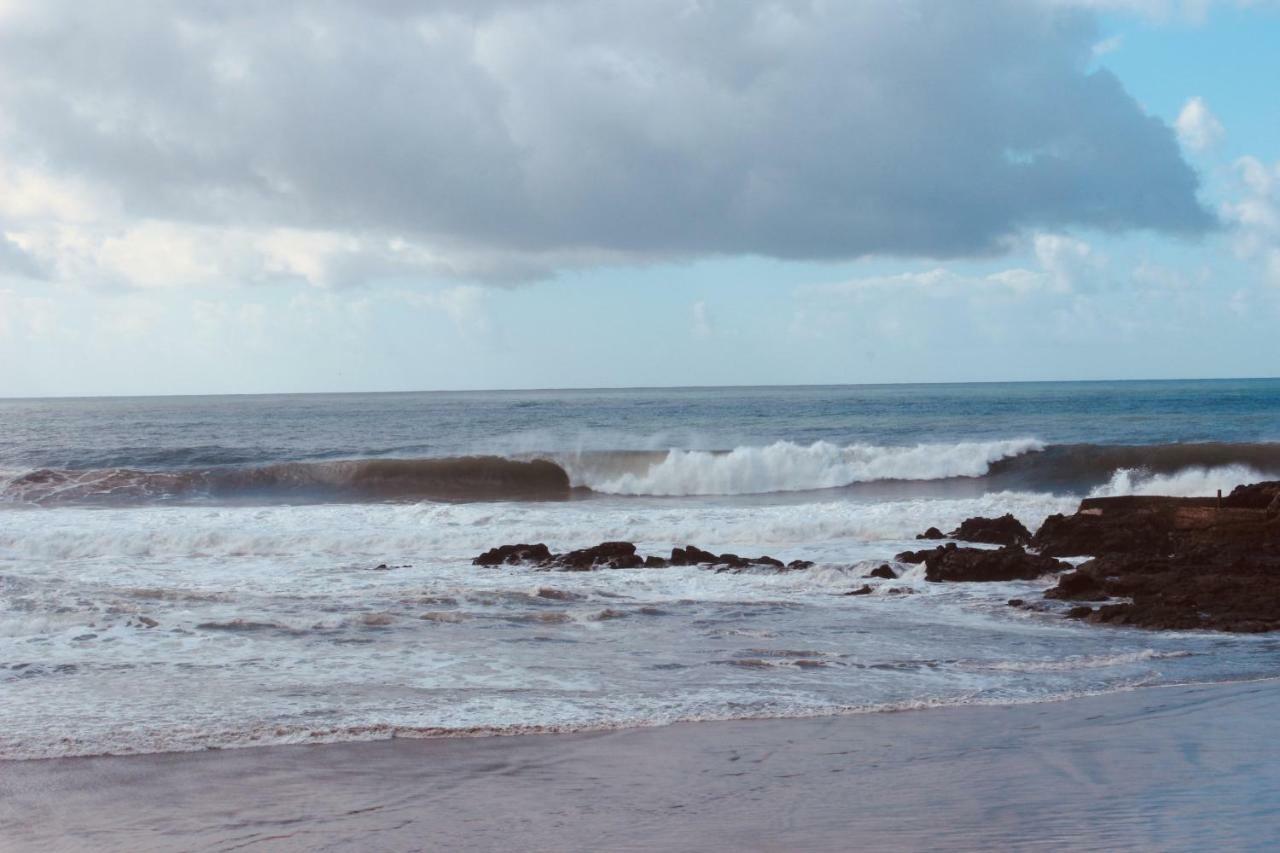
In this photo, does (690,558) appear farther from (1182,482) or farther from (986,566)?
(1182,482)

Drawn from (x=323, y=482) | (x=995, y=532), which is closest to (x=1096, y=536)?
(x=995, y=532)

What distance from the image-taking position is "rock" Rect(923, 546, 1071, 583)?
13.2 m

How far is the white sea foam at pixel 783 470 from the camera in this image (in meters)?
29.8

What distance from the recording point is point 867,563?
552 inches

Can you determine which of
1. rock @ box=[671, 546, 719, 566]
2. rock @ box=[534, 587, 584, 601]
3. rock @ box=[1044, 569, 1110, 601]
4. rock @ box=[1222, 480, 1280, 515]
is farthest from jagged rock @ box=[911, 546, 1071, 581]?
rock @ box=[534, 587, 584, 601]

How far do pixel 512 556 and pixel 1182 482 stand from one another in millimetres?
18232

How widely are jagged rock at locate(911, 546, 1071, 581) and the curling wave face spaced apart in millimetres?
14942

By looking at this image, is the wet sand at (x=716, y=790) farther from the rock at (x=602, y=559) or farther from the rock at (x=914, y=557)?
the rock at (x=602, y=559)

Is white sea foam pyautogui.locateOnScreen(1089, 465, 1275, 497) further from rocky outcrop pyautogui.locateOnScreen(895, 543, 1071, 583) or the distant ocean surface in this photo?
rocky outcrop pyautogui.locateOnScreen(895, 543, 1071, 583)

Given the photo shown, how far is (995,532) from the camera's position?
16250 millimetres

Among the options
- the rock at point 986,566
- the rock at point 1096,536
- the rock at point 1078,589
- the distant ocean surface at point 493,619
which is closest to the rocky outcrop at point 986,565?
the rock at point 986,566

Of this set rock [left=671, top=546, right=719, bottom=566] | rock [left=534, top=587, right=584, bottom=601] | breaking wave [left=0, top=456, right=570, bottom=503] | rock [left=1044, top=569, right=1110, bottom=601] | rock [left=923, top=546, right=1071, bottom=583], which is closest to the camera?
rock [left=1044, top=569, right=1110, bottom=601]

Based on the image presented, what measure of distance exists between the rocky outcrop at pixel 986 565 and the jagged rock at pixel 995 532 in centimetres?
241

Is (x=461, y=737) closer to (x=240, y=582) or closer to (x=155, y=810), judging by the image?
(x=155, y=810)
